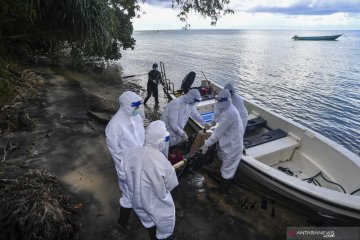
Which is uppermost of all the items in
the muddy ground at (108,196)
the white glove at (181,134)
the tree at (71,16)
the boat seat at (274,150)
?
the tree at (71,16)

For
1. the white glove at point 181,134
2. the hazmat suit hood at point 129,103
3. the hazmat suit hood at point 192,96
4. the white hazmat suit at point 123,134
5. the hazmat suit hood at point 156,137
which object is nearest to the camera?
the hazmat suit hood at point 156,137

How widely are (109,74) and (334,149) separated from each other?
18500 mm

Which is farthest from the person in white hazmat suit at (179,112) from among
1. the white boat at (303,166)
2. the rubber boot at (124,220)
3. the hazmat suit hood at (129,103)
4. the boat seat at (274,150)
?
the rubber boot at (124,220)

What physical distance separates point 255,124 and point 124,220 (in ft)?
16.7

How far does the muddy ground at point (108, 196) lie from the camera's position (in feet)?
14.9

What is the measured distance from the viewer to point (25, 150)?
21.2 feet

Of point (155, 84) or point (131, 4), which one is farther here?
point (155, 84)

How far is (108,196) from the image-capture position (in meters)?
5.22

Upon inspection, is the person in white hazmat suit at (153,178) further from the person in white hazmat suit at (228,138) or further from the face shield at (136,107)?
the person in white hazmat suit at (228,138)

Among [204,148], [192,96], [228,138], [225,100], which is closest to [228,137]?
[228,138]

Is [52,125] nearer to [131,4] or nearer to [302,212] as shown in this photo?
[131,4]

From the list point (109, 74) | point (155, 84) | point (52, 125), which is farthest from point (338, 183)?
point (109, 74)

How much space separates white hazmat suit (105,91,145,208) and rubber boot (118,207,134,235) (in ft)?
0.40

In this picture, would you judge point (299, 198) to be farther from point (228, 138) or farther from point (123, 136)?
point (123, 136)
